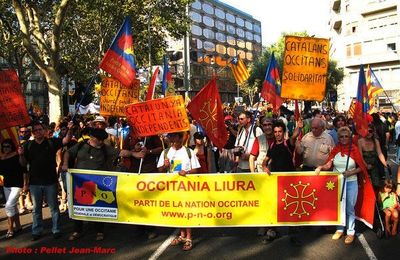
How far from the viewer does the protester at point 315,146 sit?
256 inches

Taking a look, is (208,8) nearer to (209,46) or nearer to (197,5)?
(197,5)

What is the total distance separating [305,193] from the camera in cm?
609

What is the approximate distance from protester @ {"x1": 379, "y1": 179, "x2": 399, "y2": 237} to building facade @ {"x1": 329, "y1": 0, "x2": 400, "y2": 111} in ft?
129

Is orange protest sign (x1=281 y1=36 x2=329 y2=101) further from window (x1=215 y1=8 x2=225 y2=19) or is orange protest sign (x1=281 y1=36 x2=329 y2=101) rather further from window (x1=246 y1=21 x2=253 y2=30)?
window (x1=246 y1=21 x2=253 y2=30)

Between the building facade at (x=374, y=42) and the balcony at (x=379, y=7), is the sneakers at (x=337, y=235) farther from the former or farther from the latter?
the balcony at (x=379, y=7)

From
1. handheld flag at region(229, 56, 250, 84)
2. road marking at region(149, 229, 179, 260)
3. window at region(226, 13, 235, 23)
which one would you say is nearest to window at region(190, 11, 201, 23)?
window at region(226, 13, 235, 23)

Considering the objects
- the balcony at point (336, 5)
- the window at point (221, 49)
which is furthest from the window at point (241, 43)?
the balcony at point (336, 5)

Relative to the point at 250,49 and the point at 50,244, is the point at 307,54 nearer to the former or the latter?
the point at 50,244

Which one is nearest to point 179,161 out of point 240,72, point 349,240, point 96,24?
point 349,240

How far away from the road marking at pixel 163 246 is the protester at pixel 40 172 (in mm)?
1662

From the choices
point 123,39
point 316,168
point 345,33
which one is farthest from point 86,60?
point 345,33

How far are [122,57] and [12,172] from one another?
2.47 m

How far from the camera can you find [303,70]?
7.18m

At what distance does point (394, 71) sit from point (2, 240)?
4719 centimetres
